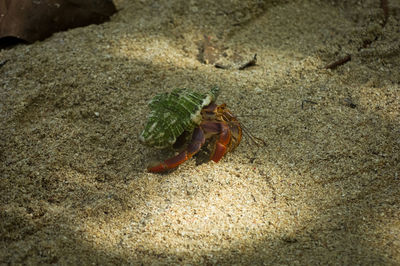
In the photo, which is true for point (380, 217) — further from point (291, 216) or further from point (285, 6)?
point (285, 6)

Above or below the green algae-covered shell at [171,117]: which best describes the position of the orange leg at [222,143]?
below

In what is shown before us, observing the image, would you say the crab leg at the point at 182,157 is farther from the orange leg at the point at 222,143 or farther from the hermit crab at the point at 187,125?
the orange leg at the point at 222,143

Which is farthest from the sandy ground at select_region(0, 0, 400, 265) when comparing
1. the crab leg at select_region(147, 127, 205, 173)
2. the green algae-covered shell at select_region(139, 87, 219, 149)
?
the green algae-covered shell at select_region(139, 87, 219, 149)

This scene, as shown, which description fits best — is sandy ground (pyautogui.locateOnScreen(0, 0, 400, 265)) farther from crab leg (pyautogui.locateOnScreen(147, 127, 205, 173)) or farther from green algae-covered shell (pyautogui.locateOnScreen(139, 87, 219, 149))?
green algae-covered shell (pyautogui.locateOnScreen(139, 87, 219, 149))

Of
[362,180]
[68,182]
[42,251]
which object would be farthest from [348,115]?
[42,251]

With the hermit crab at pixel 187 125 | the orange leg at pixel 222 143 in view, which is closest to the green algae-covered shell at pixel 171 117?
the hermit crab at pixel 187 125

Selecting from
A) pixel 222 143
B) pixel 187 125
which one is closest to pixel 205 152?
pixel 222 143

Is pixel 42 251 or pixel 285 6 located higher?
pixel 285 6
